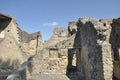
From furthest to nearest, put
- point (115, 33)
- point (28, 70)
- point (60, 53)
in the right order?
1. point (115, 33)
2. point (60, 53)
3. point (28, 70)

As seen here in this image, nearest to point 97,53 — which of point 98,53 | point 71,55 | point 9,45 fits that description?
point 98,53

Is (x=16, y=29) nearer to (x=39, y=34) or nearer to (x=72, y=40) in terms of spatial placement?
(x=39, y=34)

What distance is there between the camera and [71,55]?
14797 mm

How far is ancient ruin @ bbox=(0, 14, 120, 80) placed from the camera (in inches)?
400

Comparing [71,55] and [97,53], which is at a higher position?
[97,53]

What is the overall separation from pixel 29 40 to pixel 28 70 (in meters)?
15.5

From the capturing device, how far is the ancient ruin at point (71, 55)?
10148 mm

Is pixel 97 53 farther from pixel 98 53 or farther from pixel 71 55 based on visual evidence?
pixel 71 55

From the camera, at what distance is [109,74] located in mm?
9672

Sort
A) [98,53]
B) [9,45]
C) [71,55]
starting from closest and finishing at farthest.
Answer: [98,53] < [71,55] < [9,45]

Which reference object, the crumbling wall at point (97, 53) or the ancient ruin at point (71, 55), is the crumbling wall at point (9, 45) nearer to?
the ancient ruin at point (71, 55)

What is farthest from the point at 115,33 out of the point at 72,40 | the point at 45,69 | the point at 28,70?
the point at 28,70

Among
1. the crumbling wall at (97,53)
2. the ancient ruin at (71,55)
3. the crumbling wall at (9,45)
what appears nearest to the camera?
the crumbling wall at (97,53)

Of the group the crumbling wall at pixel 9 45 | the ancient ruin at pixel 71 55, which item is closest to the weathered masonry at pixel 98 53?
the ancient ruin at pixel 71 55
